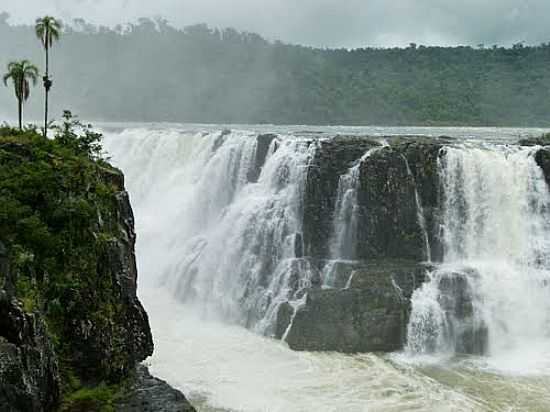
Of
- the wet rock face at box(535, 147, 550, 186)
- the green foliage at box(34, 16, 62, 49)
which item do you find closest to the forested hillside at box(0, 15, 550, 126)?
the wet rock face at box(535, 147, 550, 186)

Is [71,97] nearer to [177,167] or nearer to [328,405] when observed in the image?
[177,167]

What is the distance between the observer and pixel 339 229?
22641mm

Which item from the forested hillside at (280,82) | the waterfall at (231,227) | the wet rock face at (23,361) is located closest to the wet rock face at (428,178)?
the waterfall at (231,227)

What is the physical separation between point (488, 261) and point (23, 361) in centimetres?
1694

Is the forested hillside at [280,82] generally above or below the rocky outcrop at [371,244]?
above

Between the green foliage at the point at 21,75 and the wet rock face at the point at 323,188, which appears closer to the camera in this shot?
the green foliage at the point at 21,75

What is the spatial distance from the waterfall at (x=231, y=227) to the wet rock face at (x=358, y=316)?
1.17 m

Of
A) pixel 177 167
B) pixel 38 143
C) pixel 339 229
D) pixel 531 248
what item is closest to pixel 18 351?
pixel 38 143

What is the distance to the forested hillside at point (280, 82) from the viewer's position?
218ft

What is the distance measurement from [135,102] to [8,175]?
6865 centimetres

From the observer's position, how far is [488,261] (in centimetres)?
2162

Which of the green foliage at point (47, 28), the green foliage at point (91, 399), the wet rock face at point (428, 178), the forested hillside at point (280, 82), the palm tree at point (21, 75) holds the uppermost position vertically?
the forested hillside at point (280, 82)

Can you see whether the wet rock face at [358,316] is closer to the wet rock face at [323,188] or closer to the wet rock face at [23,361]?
the wet rock face at [323,188]

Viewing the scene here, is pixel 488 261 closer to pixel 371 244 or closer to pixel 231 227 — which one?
pixel 371 244
